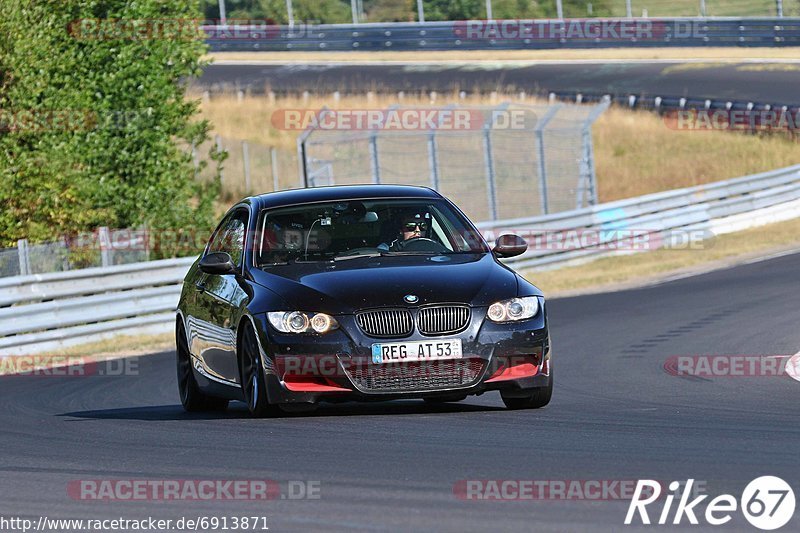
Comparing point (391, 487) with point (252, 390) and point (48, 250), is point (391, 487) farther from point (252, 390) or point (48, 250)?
point (48, 250)

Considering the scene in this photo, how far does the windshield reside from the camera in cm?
1015

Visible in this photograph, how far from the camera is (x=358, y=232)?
10.3 metres

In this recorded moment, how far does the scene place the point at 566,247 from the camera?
27.1m

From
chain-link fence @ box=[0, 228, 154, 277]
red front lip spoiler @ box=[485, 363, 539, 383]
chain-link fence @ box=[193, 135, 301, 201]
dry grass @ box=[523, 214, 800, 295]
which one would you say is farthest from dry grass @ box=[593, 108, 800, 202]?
red front lip spoiler @ box=[485, 363, 539, 383]

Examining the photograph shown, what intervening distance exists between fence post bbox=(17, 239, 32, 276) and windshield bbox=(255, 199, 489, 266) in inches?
393

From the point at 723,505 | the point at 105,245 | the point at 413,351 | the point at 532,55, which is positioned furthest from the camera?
the point at 532,55

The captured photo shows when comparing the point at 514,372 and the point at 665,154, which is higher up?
the point at 514,372

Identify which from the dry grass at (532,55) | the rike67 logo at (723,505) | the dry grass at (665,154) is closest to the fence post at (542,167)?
the dry grass at (665,154)

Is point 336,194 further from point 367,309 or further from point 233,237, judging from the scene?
point 367,309

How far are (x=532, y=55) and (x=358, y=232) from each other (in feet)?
154

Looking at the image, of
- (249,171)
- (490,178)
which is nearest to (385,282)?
(490,178)

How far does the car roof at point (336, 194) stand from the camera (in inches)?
413

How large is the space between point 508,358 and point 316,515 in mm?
3433

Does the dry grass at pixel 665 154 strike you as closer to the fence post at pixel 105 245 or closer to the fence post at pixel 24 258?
the fence post at pixel 105 245
